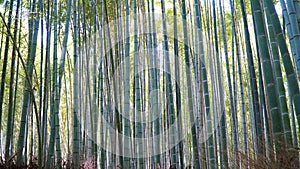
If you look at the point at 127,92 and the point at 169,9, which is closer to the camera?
the point at 127,92

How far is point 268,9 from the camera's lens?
2.51 metres

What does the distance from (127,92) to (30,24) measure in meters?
1.64

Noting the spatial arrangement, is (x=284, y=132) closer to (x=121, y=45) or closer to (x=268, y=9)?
(x=268, y=9)

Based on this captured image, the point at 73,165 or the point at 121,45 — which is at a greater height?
the point at 121,45

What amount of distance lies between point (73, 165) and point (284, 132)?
229cm

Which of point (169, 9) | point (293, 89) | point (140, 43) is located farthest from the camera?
point (169, 9)

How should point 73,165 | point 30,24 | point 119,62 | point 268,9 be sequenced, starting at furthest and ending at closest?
1. point 119,62
2. point 30,24
3. point 73,165
4. point 268,9

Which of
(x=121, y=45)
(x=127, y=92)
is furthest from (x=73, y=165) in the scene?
(x=121, y=45)

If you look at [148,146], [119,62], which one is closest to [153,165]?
[148,146]

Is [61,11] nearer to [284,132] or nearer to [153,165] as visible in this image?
[153,165]

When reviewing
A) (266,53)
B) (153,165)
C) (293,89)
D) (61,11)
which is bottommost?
(153,165)

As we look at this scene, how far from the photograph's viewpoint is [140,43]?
538 centimetres

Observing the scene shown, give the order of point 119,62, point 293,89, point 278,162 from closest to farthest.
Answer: point 278,162 < point 293,89 < point 119,62

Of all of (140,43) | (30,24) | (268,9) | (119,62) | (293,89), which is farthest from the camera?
(140,43)
